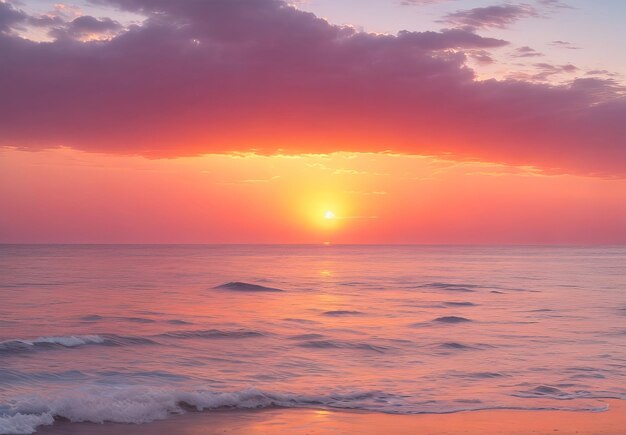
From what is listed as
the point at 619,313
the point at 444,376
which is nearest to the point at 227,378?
the point at 444,376

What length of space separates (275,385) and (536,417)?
19.9 ft

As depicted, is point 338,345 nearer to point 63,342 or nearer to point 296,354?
point 296,354

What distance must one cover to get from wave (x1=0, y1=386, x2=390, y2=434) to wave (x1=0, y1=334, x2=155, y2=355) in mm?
6260

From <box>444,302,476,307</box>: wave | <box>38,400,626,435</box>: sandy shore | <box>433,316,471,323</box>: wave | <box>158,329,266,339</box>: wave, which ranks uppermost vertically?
<box>38,400,626,435</box>: sandy shore

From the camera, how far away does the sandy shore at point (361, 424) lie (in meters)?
12.3

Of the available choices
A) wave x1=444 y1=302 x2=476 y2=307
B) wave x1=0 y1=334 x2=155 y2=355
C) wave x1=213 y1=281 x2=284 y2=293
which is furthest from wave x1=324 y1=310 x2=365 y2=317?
wave x1=213 y1=281 x2=284 y2=293

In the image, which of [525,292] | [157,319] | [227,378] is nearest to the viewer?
[227,378]

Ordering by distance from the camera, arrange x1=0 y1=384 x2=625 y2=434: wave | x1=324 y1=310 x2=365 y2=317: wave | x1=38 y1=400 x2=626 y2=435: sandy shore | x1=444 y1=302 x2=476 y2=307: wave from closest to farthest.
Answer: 1. x1=38 y1=400 x2=626 y2=435: sandy shore
2. x1=0 y1=384 x2=625 y2=434: wave
3. x1=324 y1=310 x2=365 y2=317: wave
4. x1=444 y1=302 x2=476 y2=307: wave

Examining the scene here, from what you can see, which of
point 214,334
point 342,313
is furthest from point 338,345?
point 342,313

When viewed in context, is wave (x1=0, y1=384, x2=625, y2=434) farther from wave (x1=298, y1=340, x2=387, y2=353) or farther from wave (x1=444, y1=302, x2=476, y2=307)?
wave (x1=444, y1=302, x2=476, y2=307)

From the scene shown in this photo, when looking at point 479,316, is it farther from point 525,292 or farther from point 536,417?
point 536,417

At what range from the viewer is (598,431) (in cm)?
1218

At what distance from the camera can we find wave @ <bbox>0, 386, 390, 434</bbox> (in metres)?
12.9

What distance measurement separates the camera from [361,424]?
12.8 metres
